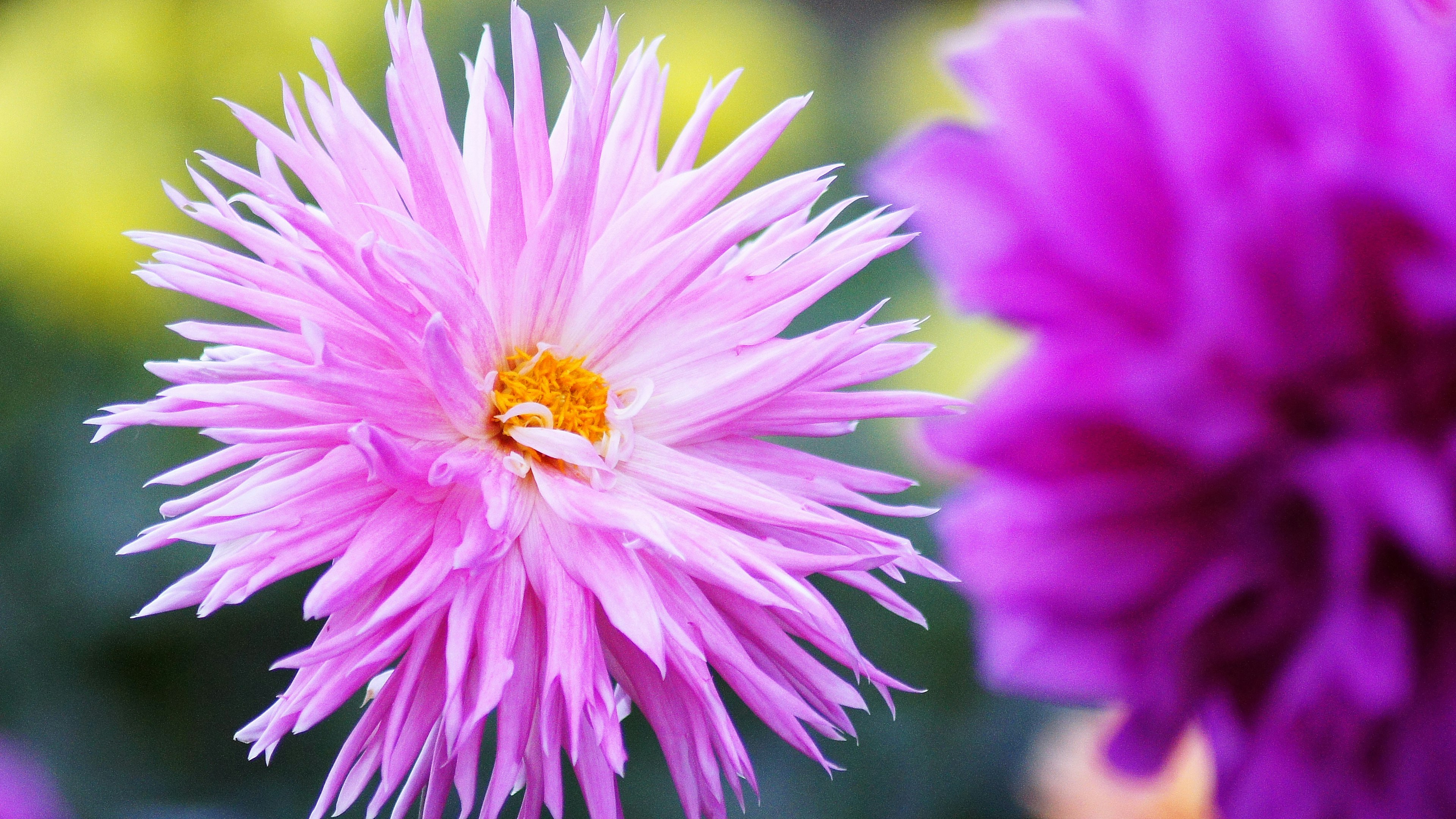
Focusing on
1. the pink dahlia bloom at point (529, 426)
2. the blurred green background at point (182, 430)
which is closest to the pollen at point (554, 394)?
the pink dahlia bloom at point (529, 426)

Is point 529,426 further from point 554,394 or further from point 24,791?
point 24,791

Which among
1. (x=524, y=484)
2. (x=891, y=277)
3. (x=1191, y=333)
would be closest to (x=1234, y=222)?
(x=1191, y=333)

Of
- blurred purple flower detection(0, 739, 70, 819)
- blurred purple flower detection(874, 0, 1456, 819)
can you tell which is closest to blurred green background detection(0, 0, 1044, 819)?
blurred purple flower detection(0, 739, 70, 819)

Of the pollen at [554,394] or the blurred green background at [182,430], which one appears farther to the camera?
the blurred green background at [182,430]

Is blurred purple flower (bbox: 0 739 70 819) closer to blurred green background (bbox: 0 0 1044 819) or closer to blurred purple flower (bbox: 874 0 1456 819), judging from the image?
blurred green background (bbox: 0 0 1044 819)

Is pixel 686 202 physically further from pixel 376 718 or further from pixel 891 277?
pixel 891 277

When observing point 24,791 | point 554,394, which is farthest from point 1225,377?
point 24,791

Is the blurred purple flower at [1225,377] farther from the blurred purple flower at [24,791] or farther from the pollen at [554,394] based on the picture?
the blurred purple flower at [24,791]

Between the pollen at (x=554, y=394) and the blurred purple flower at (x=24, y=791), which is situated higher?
the pollen at (x=554, y=394)
